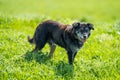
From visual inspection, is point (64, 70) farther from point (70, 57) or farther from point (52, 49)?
point (52, 49)

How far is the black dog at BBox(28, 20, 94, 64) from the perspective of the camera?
9938mm

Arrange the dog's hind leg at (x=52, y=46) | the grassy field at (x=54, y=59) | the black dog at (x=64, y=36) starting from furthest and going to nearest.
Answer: the dog's hind leg at (x=52, y=46)
the black dog at (x=64, y=36)
the grassy field at (x=54, y=59)

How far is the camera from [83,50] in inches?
459

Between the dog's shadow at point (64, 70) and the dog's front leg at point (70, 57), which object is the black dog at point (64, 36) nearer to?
the dog's front leg at point (70, 57)

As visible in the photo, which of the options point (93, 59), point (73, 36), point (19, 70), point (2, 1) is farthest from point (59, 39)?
point (2, 1)

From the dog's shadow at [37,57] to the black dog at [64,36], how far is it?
0.26 m

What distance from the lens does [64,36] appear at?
10.4 m

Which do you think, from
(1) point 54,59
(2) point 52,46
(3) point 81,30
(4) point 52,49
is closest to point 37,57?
(1) point 54,59

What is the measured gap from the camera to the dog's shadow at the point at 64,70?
9.48m

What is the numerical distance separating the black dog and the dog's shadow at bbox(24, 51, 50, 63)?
0.26 metres

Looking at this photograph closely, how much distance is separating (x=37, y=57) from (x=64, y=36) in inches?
38.0

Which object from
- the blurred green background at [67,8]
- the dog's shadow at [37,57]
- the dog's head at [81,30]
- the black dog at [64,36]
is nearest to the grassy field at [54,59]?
the dog's shadow at [37,57]

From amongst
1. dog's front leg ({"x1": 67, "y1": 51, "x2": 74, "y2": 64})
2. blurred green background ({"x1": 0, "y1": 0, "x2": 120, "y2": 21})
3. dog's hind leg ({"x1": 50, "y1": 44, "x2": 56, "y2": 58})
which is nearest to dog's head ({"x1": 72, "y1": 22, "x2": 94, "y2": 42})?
dog's front leg ({"x1": 67, "y1": 51, "x2": 74, "y2": 64})

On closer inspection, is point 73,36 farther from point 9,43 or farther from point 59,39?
point 9,43
